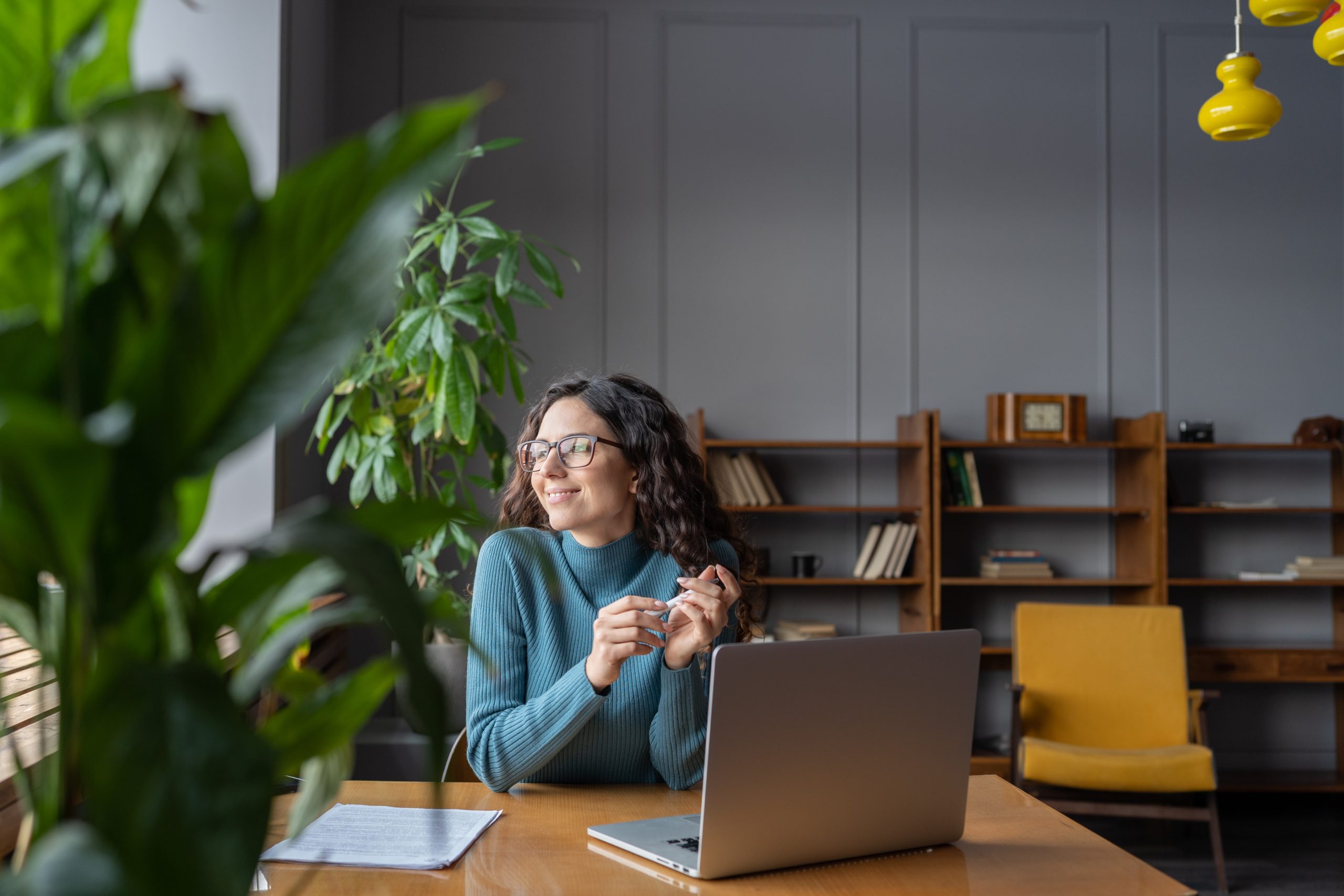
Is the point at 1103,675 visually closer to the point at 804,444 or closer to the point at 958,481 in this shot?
the point at 958,481

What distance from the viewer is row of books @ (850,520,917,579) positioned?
181 inches

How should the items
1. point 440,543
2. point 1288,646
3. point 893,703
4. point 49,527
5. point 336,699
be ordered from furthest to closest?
point 1288,646 < point 440,543 < point 893,703 < point 336,699 < point 49,527

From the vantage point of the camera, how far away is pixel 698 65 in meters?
4.91

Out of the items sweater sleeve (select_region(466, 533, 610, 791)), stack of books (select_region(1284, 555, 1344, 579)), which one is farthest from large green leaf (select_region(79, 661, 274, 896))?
stack of books (select_region(1284, 555, 1344, 579))

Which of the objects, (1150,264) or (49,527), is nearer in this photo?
(49,527)

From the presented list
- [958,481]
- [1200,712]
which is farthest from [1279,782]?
[958,481]

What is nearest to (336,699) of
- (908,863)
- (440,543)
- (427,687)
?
(427,687)

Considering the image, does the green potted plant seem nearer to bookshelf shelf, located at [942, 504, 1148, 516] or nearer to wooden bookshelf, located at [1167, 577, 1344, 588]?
bookshelf shelf, located at [942, 504, 1148, 516]

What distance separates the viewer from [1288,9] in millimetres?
2537

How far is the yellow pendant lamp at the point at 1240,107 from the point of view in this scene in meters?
2.80

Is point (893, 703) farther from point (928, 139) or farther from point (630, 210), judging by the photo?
point (928, 139)

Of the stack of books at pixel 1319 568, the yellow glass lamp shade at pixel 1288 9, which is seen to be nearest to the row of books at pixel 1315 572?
the stack of books at pixel 1319 568

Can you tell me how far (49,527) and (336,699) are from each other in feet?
0.68

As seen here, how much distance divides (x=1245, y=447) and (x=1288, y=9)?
8.25ft
